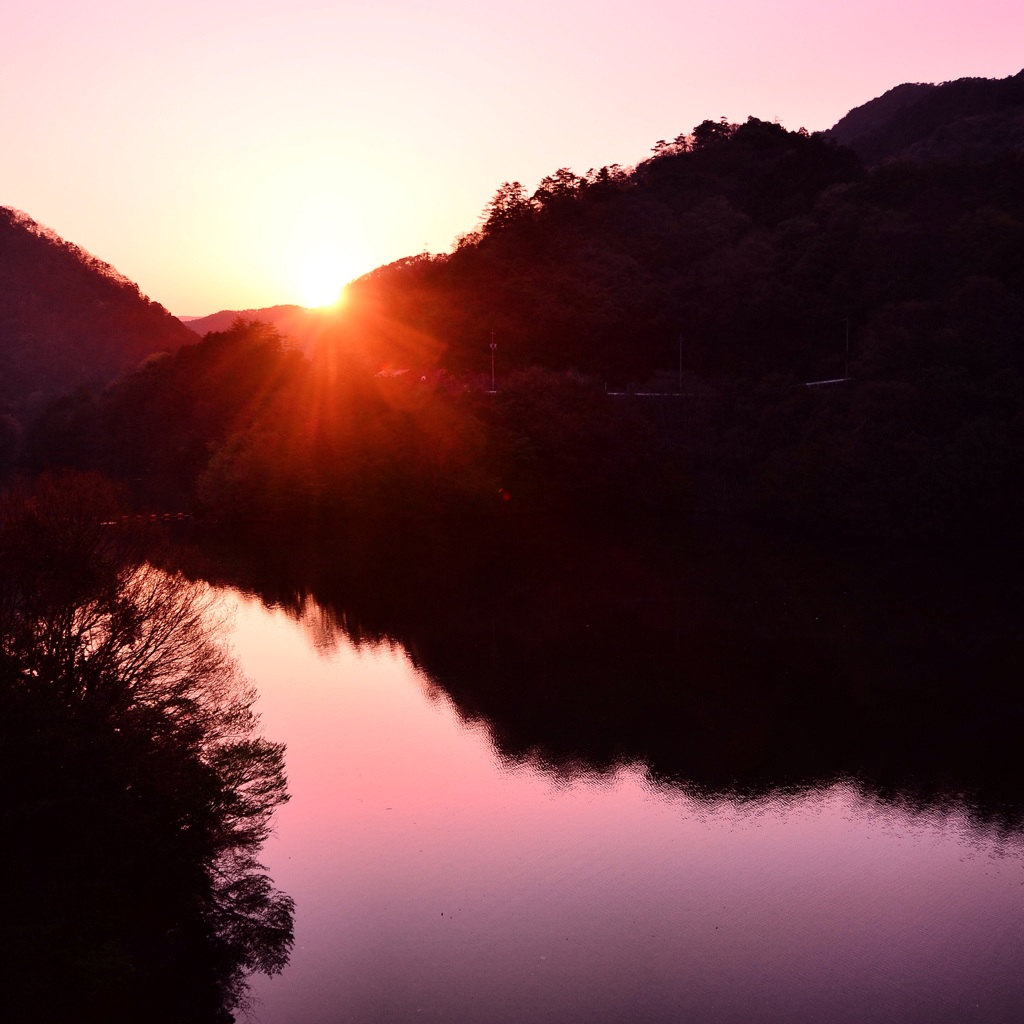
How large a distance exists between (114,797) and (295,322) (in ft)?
448

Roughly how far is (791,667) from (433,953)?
20784mm

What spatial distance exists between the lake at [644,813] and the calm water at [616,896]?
55 millimetres

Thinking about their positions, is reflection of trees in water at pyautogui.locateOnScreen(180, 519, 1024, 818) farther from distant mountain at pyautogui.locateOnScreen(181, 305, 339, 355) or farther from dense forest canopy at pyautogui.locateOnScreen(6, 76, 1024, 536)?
distant mountain at pyautogui.locateOnScreen(181, 305, 339, 355)

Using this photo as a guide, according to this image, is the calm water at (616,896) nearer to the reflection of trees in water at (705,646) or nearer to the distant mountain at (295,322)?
the reflection of trees in water at (705,646)

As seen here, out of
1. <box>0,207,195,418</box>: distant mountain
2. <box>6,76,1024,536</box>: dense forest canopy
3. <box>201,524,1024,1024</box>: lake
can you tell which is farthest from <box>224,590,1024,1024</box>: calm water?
<box>0,207,195,418</box>: distant mountain

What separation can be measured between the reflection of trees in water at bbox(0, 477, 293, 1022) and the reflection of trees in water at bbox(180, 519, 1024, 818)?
9.92m

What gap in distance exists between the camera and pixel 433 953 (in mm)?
16281

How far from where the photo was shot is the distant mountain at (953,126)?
116 meters

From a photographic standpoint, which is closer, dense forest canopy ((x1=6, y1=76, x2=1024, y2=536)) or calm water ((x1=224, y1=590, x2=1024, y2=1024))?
calm water ((x1=224, y1=590, x2=1024, y2=1024))

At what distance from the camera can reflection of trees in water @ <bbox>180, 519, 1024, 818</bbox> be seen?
2595 centimetres

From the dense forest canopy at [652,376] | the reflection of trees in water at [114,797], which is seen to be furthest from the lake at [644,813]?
the dense forest canopy at [652,376]

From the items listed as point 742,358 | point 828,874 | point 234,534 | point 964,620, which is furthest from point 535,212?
point 828,874

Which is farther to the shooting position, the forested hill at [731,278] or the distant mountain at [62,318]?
the distant mountain at [62,318]

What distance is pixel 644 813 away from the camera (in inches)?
878
